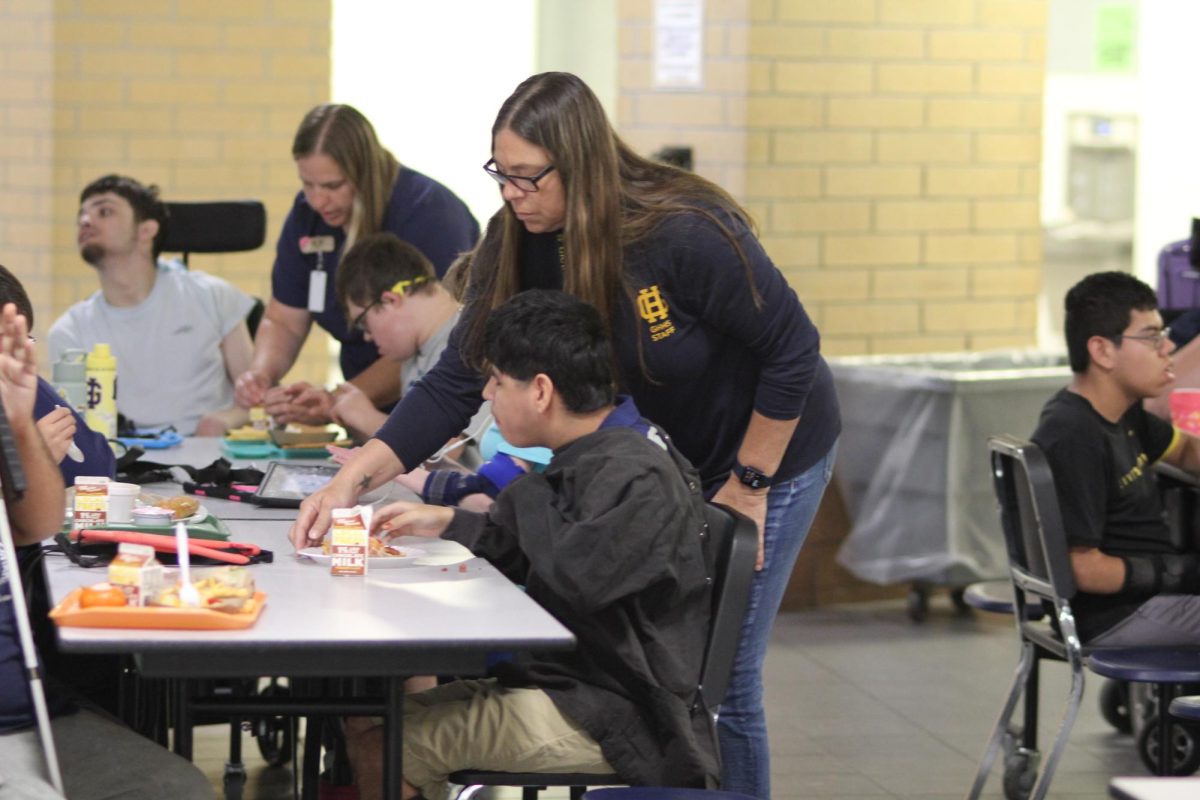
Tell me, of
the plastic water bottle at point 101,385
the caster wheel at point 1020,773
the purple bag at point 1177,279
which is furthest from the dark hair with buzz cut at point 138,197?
the purple bag at point 1177,279

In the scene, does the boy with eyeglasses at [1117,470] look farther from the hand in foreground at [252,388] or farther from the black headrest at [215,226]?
the black headrest at [215,226]

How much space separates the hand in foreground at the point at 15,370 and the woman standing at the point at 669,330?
47 centimetres

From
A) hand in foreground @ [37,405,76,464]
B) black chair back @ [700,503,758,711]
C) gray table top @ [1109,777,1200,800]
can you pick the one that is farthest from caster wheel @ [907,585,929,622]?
gray table top @ [1109,777,1200,800]

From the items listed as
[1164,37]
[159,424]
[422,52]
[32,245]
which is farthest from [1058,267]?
Answer: [159,424]

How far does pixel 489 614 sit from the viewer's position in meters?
2.23

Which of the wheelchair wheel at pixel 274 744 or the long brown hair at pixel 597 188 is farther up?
the long brown hair at pixel 597 188

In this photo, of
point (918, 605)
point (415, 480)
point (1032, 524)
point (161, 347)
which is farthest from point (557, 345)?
point (918, 605)

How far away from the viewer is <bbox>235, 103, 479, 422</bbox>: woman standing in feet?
13.3

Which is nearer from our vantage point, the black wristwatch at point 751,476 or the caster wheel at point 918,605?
the black wristwatch at point 751,476

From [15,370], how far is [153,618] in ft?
1.59

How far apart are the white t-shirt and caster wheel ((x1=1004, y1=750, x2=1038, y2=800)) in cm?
229

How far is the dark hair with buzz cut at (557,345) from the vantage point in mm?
2529

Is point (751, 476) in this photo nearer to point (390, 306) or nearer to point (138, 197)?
point (390, 306)

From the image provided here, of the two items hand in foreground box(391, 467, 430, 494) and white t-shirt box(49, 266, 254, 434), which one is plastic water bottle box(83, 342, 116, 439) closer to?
white t-shirt box(49, 266, 254, 434)
